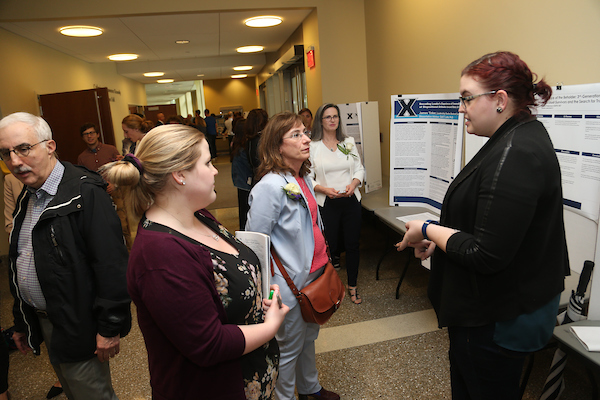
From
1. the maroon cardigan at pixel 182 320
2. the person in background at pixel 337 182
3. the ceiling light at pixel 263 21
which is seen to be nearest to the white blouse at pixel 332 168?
the person in background at pixel 337 182

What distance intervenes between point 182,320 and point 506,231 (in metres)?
0.92

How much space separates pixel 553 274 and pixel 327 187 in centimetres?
243

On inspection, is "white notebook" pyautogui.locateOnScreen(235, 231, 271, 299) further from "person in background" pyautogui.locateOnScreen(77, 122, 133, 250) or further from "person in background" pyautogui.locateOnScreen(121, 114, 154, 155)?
"person in background" pyautogui.locateOnScreen(121, 114, 154, 155)

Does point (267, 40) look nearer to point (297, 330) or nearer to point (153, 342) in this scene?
point (297, 330)

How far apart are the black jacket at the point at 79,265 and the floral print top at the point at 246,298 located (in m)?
0.55

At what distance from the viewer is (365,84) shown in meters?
5.88

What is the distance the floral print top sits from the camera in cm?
111

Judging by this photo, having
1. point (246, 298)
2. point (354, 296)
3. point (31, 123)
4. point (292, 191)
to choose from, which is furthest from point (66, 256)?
point (354, 296)

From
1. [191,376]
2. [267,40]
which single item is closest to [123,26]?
[267,40]

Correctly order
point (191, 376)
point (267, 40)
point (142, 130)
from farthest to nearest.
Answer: point (267, 40) < point (142, 130) < point (191, 376)

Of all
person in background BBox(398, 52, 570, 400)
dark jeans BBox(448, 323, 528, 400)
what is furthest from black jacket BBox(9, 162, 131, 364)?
dark jeans BBox(448, 323, 528, 400)

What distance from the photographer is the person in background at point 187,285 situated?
3.21ft

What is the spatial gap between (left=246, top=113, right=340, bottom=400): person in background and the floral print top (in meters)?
0.52

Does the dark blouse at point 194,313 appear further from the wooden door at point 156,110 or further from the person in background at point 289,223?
the wooden door at point 156,110
